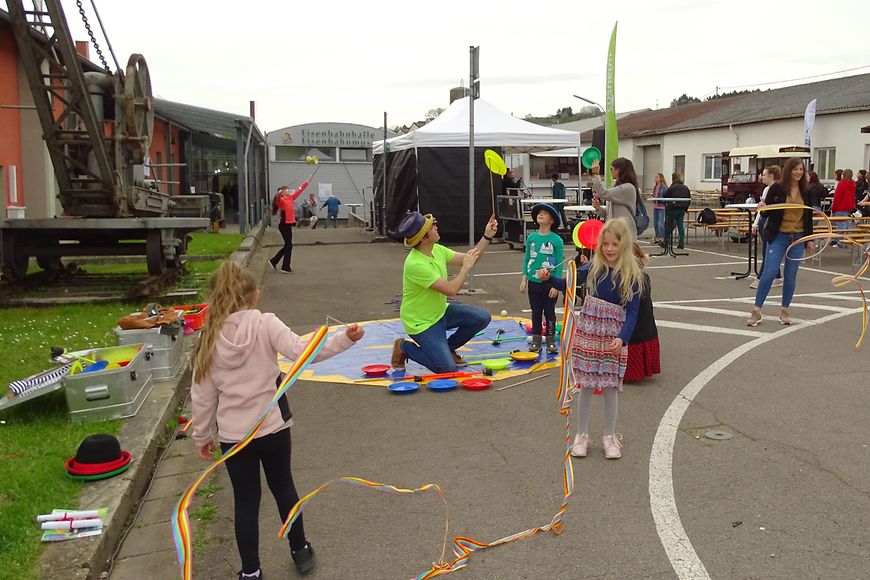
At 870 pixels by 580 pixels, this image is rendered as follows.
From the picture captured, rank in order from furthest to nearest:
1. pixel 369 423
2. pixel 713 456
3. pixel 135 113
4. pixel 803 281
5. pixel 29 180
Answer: pixel 29 180 → pixel 803 281 → pixel 135 113 → pixel 369 423 → pixel 713 456

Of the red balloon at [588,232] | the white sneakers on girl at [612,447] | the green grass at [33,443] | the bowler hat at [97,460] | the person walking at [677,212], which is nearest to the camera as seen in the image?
the green grass at [33,443]

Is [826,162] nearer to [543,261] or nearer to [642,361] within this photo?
[543,261]

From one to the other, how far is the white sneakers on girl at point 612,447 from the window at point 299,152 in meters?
34.4

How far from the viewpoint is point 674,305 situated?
1171cm

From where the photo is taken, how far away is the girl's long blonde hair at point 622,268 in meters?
5.54

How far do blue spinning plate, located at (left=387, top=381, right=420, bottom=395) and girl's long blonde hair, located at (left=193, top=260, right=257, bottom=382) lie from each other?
3488mm

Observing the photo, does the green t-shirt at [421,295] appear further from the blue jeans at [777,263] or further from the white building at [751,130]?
the white building at [751,130]

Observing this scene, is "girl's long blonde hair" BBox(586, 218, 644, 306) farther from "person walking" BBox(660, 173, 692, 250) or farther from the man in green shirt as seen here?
"person walking" BBox(660, 173, 692, 250)

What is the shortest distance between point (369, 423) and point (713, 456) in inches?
103

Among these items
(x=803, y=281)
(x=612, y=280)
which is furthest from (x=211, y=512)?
(x=803, y=281)

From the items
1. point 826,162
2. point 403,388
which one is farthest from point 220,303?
point 826,162

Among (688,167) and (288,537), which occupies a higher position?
(688,167)

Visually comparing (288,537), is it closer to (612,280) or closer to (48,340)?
(612,280)

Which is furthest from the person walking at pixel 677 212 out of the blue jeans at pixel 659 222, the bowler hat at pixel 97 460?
the bowler hat at pixel 97 460
